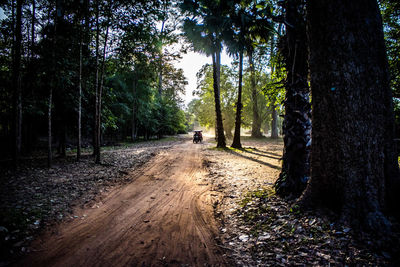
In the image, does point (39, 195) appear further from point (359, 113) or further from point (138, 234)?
point (359, 113)

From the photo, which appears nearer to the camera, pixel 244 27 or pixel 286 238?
pixel 286 238

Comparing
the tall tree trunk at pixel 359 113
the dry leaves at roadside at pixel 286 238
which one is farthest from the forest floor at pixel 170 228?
the tall tree trunk at pixel 359 113

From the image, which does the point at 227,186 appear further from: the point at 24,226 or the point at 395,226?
the point at 24,226

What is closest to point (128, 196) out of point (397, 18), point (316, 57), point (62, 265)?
point (62, 265)

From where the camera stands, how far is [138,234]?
3230 millimetres

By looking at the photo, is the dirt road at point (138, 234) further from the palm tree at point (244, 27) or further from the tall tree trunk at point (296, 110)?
the palm tree at point (244, 27)

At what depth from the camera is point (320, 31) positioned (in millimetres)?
2955

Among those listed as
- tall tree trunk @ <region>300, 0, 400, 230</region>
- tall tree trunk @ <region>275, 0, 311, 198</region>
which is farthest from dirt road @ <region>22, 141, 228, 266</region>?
tall tree trunk @ <region>300, 0, 400, 230</region>

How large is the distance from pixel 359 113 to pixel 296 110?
1491 mm

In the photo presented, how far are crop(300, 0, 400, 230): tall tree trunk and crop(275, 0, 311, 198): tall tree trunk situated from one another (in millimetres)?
1164

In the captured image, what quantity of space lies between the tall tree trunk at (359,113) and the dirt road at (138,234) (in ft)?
7.46

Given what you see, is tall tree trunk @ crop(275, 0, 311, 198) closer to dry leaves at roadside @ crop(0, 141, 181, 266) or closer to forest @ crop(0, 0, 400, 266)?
forest @ crop(0, 0, 400, 266)

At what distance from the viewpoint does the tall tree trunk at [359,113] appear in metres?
2.62

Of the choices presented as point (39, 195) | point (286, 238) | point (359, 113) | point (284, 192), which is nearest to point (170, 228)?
point (286, 238)
